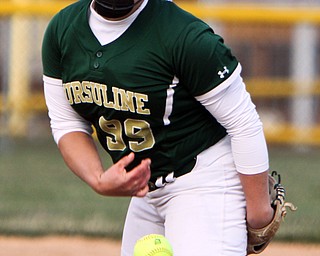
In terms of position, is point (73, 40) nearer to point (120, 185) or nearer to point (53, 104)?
point (53, 104)

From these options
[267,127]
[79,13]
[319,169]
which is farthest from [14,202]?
[267,127]

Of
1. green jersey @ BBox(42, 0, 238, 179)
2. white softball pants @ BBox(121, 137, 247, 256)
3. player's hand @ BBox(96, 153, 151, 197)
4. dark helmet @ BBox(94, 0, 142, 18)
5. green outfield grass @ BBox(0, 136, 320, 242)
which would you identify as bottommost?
green outfield grass @ BBox(0, 136, 320, 242)

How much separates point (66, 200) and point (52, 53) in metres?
4.27

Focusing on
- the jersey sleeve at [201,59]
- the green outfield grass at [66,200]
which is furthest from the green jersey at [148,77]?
the green outfield grass at [66,200]

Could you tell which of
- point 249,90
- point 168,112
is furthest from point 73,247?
point 249,90

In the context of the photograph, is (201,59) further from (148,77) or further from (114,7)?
(114,7)

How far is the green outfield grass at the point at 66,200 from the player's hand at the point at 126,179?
3.10m

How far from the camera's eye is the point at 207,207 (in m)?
3.50

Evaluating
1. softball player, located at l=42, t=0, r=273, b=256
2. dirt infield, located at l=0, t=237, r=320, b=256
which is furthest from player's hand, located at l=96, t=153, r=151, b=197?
dirt infield, located at l=0, t=237, r=320, b=256

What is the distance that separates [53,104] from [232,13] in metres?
7.69

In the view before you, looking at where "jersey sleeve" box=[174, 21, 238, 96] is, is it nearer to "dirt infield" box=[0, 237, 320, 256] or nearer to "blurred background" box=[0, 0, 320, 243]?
"dirt infield" box=[0, 237, 320, 256]

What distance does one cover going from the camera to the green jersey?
335 centimetres

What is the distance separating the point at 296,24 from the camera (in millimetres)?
11570

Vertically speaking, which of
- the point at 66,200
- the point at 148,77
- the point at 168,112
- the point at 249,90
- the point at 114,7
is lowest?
the point at 66,200
